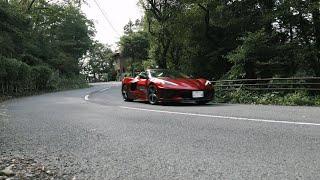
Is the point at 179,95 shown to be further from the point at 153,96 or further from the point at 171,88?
the point at 153,96

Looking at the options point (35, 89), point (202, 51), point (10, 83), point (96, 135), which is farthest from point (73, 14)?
point (96, 135)

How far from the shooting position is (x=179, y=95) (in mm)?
12398

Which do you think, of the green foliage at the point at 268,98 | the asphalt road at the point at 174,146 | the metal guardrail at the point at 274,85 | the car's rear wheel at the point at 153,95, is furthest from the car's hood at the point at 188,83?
the asphalt road at the point at 174,146

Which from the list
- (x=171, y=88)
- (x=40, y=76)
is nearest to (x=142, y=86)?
(x=171, y=88)

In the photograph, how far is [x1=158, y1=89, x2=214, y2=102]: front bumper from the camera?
487 inches

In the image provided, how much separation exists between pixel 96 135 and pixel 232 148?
2488 mm

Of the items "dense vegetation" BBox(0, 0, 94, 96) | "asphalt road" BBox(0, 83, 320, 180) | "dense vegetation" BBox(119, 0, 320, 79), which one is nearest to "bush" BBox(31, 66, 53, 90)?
"dense vegetation" BBox(0, 0, 94, 96)

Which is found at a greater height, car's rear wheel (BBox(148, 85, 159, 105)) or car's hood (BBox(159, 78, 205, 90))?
car's hood (BBox(159, 78, 205, 90))

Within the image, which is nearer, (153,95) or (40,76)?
(153,95)

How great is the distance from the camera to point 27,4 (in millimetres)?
32781

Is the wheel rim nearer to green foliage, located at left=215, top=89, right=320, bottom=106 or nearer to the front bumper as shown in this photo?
the front bumper

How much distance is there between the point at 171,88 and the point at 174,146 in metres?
6.89

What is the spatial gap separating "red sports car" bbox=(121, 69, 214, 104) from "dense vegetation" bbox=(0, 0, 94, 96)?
11370 mm

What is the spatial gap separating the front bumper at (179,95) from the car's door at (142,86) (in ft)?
4.15
